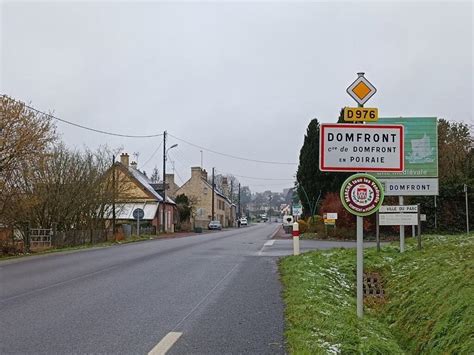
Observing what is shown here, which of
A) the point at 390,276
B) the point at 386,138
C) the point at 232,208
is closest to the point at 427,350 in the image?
the point at 386,138

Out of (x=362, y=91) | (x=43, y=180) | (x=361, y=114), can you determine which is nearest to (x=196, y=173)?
(x=43, y=180)

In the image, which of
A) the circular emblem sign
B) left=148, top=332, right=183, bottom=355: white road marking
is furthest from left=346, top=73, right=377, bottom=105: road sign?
left=148, top=332, right=183, bottom=355: white road marking

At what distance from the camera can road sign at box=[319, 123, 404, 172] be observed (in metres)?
7.17

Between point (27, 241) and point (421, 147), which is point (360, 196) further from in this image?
point (27, 241)

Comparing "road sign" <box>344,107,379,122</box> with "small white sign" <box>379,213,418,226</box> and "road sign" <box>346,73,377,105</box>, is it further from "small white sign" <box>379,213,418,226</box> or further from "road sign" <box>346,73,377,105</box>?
"small white sign" <box>379,213,418,226</box>

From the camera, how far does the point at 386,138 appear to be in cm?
723

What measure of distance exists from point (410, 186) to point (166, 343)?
440 inches

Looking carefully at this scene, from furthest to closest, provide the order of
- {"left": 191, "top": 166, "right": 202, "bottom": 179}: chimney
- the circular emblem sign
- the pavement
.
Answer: {"left": 191, "top": 166, "right": 202, "bottom": 179}: chimney → the circular emblem sign → the pavement

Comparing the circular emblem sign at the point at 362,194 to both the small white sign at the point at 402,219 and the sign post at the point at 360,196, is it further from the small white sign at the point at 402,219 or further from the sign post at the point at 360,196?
the small white sign at the point at 402,219

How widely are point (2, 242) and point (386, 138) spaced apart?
20.1m

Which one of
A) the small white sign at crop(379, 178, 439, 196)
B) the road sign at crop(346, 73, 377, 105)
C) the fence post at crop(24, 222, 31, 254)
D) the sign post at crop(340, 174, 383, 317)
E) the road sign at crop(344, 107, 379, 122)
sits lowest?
the fence post at crop(24, 222, 31, 254)

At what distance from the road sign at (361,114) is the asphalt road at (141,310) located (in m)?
3.10

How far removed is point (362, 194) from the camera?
7.11 m

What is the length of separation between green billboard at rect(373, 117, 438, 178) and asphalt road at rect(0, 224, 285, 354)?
5.44 metres
